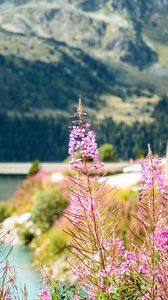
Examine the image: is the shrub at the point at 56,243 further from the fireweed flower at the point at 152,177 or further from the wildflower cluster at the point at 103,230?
the fireweed flower at the point at 152,177

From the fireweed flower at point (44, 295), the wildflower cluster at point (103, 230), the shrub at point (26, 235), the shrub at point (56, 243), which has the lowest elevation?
the shrub at point (26, 235)

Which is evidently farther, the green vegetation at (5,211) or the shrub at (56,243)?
the green vegetation at (5,211)

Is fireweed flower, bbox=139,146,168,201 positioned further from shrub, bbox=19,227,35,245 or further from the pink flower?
shrub, bbox=19,227,35,245

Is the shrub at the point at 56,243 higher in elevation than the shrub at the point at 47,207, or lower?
lower

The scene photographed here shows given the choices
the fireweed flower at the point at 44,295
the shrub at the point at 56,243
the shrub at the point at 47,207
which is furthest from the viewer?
the shrub at the point at 47,207

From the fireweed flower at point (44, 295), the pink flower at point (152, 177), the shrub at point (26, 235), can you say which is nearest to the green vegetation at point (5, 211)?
the shrub at point (26, 235)

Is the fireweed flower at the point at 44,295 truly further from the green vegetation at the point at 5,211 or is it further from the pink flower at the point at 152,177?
the green vegetation at the point at 5,211

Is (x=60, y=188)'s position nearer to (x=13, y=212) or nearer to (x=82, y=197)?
(x=13, y=212)

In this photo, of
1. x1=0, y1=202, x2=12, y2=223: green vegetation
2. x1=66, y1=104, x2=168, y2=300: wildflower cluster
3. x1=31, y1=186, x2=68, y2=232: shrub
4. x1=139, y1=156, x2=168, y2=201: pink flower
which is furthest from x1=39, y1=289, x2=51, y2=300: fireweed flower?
x1=0, y1=202, x2=12, y2=223: green vegetation

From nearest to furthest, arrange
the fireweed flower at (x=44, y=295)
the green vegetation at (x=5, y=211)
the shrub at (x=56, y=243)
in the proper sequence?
the fireweed flower at (x=44, y=295) → the shrub at (x=56, y=243) → the green vegetation at (x=5, y=211)

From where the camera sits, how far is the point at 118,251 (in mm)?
6820

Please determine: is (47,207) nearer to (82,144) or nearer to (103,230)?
(103,230)

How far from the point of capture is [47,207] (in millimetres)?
50375

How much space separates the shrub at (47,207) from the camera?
50.0 meters
